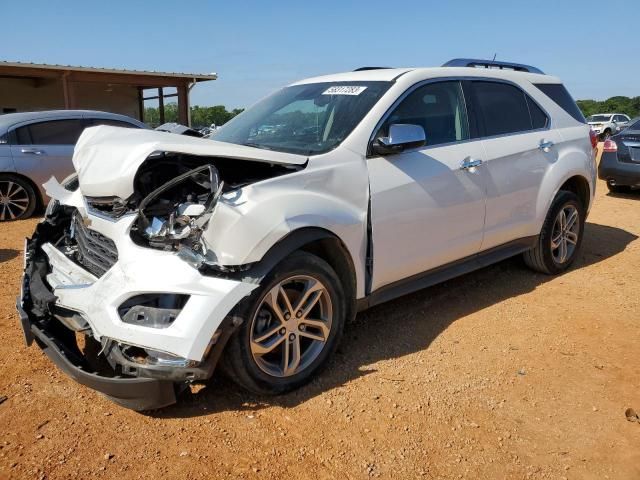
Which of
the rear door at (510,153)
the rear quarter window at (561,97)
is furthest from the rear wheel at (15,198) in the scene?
the rear quarter window at (561,97)

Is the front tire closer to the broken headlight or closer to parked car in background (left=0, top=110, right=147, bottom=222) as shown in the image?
the broken headlight

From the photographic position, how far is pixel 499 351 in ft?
12.1

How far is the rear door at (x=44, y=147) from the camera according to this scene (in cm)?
754

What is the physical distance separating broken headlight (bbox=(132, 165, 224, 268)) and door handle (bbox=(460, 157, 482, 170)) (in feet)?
6.39

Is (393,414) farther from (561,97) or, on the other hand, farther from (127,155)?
(561,97)

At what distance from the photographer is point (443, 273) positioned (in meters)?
4.02

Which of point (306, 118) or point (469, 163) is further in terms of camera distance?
point (469, 163)

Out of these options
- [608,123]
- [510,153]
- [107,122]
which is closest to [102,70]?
[107,122]

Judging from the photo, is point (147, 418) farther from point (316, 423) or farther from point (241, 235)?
point (241, 235)

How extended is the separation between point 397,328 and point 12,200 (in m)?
6.15

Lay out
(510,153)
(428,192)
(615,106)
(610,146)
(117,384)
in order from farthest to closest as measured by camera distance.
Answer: (615,106), (610,146), (510,153), (428,192), (117,384)

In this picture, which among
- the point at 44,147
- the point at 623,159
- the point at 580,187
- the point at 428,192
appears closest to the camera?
the point at 428,192

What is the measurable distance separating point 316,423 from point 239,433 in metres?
0.40

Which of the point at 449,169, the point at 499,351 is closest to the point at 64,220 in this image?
the point at 449,169
